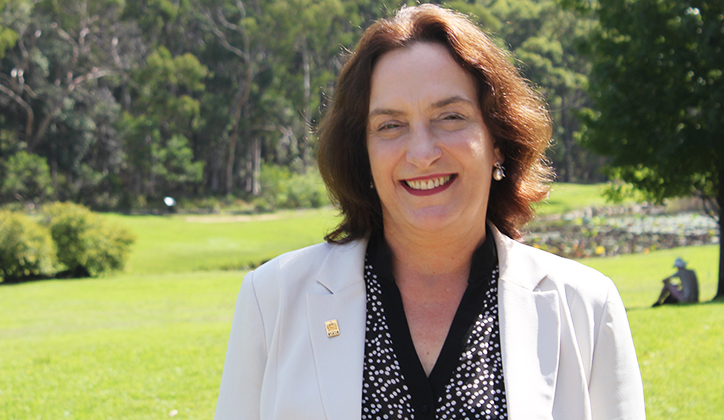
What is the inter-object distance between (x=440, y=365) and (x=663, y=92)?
36.4 ft

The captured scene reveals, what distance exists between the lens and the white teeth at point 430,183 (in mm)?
1912

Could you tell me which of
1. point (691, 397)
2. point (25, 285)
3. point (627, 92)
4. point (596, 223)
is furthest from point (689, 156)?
point (596, 223)

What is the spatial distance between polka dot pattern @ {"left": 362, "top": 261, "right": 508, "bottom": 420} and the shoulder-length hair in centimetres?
45

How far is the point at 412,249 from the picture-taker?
2080 mm

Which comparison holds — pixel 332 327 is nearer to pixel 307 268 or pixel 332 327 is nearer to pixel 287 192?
pixel 307 268

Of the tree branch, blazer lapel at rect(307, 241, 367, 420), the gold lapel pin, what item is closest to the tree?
blazer lapel at rect(307, 241, 367, 420)

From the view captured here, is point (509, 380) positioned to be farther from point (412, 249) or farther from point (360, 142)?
point (360, 142)

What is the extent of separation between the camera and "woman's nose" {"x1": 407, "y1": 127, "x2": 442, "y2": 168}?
1.86 m

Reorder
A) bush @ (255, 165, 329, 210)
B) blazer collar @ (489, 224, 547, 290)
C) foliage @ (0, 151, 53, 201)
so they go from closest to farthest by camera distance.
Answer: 1. blazer collar @ (489, 224, 547, 290)
2. foliage @ (0, 151, 53, 201)
3. bush @ (255, 165, 329, 210)

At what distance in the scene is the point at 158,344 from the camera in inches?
315

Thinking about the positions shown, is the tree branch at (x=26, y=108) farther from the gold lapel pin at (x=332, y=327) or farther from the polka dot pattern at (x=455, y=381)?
the polka dot pattern at (x=455, y=381)

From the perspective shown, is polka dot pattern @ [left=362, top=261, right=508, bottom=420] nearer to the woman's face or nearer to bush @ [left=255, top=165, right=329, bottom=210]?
the woman's face

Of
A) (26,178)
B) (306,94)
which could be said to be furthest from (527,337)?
(306,94)

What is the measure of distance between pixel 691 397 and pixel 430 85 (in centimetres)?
452
